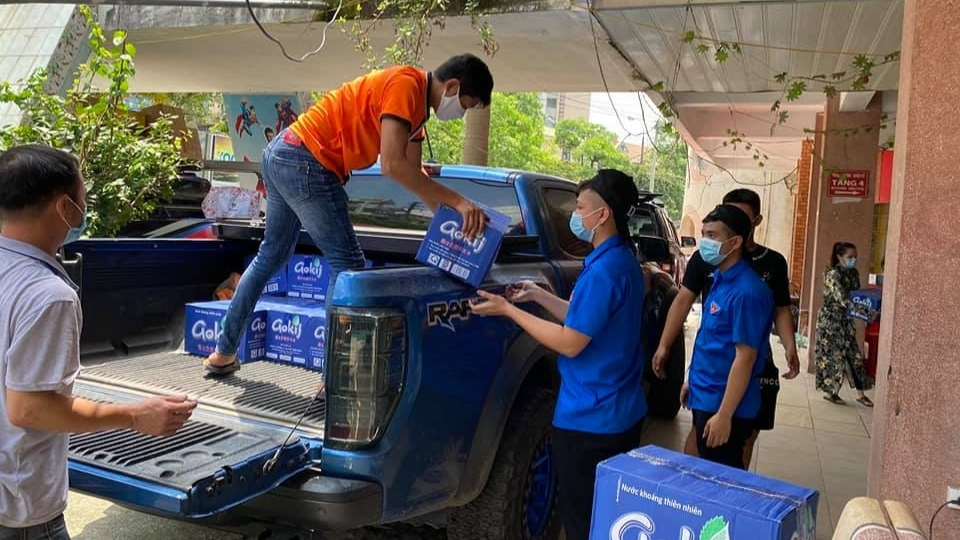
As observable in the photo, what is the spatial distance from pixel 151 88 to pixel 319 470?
43.6 ft

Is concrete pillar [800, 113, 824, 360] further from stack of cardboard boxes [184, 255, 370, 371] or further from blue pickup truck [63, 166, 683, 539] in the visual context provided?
stack of cardboard boxes [184, 255, 370, 371]

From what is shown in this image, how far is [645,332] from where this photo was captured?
4.79m

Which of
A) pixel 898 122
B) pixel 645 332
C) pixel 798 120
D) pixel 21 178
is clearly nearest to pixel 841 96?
pixel 798 120

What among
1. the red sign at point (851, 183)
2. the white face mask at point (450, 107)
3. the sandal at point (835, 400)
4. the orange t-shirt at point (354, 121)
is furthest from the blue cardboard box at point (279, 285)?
the red sign at point (851, 183)

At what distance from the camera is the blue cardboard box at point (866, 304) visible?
6.26 metres

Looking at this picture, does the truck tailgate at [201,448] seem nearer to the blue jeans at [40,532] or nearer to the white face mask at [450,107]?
the blue jeans at [40,532]

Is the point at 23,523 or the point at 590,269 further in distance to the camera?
the point at 590,269

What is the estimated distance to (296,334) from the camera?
3596 mm

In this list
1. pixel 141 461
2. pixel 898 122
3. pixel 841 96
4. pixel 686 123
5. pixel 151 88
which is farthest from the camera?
pixel 151 88

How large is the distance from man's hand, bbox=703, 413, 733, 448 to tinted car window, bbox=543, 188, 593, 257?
1312 millimetres

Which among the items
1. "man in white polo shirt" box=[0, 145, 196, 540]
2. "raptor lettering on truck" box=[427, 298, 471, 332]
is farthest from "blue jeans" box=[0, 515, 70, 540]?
"raptor lettering on truck" box=[427, 298, 471, 332]

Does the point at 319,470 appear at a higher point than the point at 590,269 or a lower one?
lower

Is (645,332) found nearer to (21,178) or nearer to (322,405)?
(322,405)

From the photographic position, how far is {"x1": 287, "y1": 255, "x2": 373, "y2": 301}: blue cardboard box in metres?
4.02
